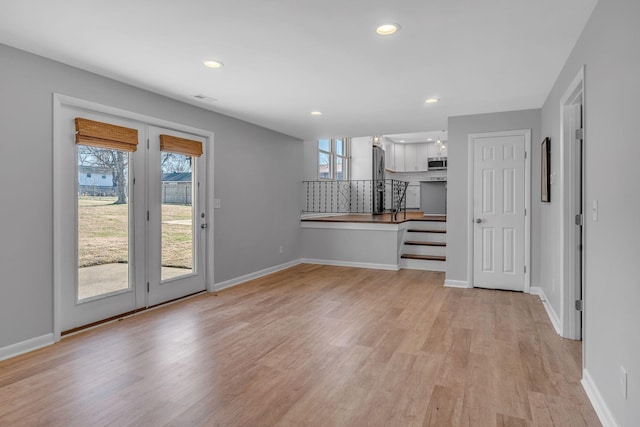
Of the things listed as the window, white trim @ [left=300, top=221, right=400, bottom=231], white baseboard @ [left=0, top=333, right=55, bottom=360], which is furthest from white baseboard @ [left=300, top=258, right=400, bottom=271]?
white baseboard @ [left=0, top=333, right=55, bottom=360]

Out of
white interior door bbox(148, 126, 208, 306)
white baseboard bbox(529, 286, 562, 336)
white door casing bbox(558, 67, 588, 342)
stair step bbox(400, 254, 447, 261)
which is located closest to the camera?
white door casing bbox(558, 67, 588, 342)

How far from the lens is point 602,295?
7.02ft

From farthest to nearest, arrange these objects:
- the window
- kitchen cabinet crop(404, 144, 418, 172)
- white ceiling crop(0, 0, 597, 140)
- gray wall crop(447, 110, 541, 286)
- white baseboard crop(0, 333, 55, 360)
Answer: kitchen cabinet crop(404, 144, 418, 172), the window, gray wall crop(447, 110, 541, 286), white baseboard crop(0, 333, 55, 360), white ceiling crop(0, 0, 597, 140)

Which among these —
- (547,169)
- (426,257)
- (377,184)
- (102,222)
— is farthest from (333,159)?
(102,222)

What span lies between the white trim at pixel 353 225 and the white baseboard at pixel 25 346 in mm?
4756

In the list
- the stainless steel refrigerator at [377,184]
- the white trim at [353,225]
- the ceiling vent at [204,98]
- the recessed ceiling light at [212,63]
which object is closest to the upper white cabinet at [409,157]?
the stainless steel refrigerator at [377,184]

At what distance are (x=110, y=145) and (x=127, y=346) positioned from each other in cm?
192

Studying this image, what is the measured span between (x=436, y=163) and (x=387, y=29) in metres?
10.0

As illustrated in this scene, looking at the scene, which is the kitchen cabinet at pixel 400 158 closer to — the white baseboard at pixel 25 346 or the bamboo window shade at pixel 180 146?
the bamboo window shade at pixel 180 146

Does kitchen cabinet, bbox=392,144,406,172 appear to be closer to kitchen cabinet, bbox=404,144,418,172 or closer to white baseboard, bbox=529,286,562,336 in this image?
kitchen cabinet, bbox=404,144,418,172

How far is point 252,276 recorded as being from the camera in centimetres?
595

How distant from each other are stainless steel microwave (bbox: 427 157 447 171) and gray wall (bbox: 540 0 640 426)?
9.49m

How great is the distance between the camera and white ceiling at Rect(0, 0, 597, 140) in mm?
2406

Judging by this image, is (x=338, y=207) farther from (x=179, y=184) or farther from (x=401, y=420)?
(x=401, y=420)
